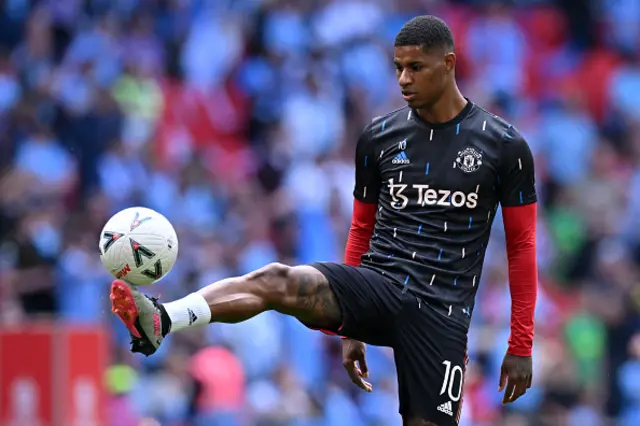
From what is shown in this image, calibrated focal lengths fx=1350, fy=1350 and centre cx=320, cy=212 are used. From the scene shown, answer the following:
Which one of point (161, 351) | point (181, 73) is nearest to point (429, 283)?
point (161, 351)

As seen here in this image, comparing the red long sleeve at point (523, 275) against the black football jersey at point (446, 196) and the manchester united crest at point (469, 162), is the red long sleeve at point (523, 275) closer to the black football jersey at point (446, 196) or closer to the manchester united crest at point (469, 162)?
the black football jersey at point (446, 196)

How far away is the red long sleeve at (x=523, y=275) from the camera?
26.1ft

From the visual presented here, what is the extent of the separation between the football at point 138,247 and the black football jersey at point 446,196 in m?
1.35

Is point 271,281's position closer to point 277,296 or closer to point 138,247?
point 277,296

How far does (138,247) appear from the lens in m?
7.07

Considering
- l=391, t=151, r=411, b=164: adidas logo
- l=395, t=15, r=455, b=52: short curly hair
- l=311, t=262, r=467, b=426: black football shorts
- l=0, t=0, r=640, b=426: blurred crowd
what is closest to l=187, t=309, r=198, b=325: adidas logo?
l=311, t=262, r=467, b=426: black football shorts

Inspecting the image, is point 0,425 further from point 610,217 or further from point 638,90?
point 638,90

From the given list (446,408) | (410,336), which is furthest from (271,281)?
(446,408)

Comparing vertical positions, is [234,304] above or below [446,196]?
below

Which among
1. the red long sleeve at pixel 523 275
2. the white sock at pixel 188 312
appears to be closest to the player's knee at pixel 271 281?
the white sock at pixel 188 312

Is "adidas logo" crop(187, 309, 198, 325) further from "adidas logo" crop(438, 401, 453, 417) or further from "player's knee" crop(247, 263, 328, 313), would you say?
"adidas logo" crop(438, 401, 453, 417)

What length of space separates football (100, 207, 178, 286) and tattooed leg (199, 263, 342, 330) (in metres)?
0.29

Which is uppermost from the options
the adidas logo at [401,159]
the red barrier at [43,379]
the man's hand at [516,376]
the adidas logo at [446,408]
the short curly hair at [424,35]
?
the short curly hair at [424,35]

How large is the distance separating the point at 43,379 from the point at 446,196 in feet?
18.9
